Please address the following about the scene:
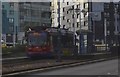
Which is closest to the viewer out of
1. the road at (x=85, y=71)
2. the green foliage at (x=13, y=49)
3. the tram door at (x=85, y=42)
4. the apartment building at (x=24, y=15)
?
the road at (x=85, y=71)

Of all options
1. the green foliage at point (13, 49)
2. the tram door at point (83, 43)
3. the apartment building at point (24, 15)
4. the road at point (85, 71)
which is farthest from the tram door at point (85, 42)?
the apartment building at point (24, 15)

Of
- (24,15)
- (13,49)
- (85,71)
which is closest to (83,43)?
A: (13,49)

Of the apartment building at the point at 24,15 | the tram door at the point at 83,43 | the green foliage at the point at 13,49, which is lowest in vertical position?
the green foliage at the point at 13,49

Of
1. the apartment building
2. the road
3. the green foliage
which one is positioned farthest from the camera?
the apartment building

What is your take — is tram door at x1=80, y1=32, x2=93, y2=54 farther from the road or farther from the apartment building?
the apartment building

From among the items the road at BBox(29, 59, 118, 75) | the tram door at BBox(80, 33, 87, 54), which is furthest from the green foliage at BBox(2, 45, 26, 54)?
the road at BBox(29, 59, 118, 75)

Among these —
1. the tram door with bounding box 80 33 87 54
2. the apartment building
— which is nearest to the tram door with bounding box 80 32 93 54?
the tram door with bounding box 80 33 87 54

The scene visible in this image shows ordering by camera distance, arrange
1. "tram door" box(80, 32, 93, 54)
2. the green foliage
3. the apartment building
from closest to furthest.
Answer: "tram door" box(80, 32, 93, 54) < the green foliage < the apartment building

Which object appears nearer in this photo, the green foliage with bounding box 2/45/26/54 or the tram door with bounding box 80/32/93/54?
the tram door with bounding box 80/32/93/54

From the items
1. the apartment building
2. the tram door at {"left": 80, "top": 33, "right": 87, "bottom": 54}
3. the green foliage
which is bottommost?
the green foliage

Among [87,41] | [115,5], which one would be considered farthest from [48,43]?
[115,5]

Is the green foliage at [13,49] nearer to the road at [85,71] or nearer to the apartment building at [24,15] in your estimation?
the road at [85,71]

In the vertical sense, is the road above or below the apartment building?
below

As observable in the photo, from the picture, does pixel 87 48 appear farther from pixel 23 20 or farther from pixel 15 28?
pixel 23 20
